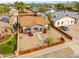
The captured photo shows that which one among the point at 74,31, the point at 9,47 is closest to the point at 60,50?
the point at 74,31

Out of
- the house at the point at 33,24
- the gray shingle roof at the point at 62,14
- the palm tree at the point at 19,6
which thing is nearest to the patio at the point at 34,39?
the house at the point at 33,24

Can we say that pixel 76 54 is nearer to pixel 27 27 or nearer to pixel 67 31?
pixel 67 31

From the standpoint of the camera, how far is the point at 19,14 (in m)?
11.3

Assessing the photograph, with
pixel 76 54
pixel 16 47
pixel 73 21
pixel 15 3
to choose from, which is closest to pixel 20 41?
pixel 16 47

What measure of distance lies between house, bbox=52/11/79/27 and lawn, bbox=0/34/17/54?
3.79 meters

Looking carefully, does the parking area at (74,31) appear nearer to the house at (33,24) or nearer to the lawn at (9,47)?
the house at (33,24)

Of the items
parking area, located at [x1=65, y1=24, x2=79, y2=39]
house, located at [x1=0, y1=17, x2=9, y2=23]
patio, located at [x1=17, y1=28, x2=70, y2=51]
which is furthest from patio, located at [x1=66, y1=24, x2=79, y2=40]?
house, located at [x1=0, y1=17, x2=9, y2=23]

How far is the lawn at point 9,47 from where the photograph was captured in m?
8.41

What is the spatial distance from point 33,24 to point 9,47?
2864mm

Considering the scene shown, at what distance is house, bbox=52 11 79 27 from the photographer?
11227mm

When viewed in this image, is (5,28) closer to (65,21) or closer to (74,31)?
(65,21)

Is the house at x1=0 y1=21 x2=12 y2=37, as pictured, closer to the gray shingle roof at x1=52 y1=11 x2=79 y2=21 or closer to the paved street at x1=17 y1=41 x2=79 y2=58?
the paved street at x1=17 y1=41 x2=79 y2=58

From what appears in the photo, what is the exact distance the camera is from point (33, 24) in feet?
34.8

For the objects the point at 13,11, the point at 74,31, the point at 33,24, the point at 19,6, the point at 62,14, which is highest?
the point at 19,6
